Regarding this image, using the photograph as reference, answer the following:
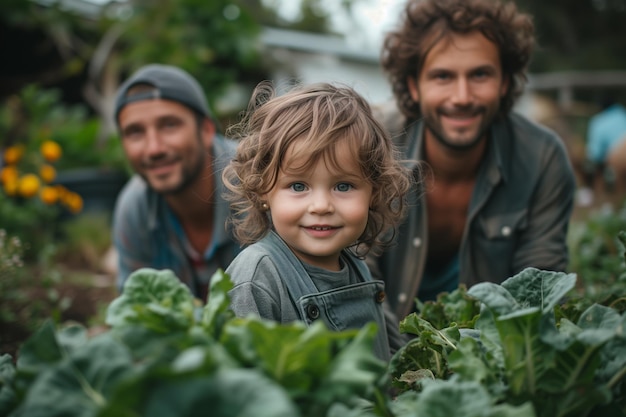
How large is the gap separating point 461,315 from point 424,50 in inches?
65.6

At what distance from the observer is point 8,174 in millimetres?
5965

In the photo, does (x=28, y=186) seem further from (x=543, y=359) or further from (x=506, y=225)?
(x=543, y=359)

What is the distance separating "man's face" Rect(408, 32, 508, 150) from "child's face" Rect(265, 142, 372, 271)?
57.0 inches

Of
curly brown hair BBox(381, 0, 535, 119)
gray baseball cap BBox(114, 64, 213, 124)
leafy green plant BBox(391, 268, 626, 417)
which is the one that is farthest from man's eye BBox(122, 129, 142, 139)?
leafy green plant BBox(391, 268, 626, 417)

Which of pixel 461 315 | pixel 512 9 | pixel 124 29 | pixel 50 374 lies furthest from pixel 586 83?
pixel 50 374

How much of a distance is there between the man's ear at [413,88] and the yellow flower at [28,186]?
3.86 meters

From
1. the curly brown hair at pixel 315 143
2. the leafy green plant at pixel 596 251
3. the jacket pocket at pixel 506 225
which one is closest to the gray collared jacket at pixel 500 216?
the jacket pocket at pixel 506 225

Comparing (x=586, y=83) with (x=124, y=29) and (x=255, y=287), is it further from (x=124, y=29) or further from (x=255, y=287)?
(x=255, y=287)

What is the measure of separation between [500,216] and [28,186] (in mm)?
4293

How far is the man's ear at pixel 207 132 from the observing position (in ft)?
12.6

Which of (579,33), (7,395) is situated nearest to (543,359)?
(7,395)

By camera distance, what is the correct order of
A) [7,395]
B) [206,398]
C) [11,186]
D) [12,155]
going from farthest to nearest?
[12,155], [11,186], [7,395], [206,398]

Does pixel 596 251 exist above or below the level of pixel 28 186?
below

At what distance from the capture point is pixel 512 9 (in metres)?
3.56
